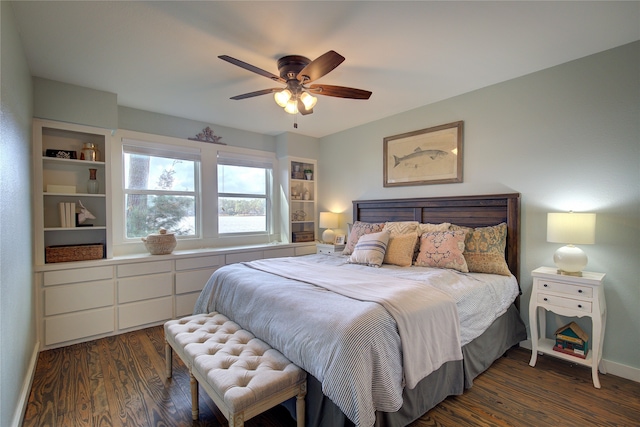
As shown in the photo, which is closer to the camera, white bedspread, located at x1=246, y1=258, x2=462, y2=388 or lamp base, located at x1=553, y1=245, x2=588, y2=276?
white bedspread, located at x1=246, y1=258, x2=462, y2=388

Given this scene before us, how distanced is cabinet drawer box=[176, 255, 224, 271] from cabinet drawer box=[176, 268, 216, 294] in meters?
0.06

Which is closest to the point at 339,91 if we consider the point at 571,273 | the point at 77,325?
the point at 571,273

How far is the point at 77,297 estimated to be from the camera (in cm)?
285

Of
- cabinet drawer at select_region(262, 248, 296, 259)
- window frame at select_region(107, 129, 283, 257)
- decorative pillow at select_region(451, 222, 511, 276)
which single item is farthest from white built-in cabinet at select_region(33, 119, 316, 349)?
decorative pillow at select_region(451, 222, 511, 276)

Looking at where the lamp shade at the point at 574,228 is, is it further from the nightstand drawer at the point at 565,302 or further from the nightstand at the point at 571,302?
the nightstand drawer at the point at 565,302

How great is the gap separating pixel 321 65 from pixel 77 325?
3.29m

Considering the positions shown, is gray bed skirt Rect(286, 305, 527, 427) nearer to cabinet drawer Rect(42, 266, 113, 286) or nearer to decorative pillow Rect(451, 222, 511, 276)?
decorative pillow Rect(451, 222, 511, 276)

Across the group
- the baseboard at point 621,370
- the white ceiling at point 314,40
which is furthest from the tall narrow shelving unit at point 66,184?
the baseboard at point 621,370

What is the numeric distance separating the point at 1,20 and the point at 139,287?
247cm

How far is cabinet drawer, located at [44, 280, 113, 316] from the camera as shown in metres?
2.73

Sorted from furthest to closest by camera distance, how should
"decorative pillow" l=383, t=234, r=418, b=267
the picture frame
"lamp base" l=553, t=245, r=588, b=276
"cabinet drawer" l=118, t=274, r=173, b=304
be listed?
the picture frame → "cabinet drawer" l=118, t=274, r=173, b=304 → "decorative pillow" l=383, t=234, r=418, b=267 → "lamp base" l=553, t=245, r=588, b=276

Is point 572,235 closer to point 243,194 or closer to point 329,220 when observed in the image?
point 329,220

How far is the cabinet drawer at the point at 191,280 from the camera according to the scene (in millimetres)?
3465

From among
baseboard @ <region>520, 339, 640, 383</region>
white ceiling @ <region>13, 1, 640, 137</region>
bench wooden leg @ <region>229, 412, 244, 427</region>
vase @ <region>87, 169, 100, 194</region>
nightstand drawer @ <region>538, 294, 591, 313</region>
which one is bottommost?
baseboard @ <region>520, 339, 640, 383</region>
